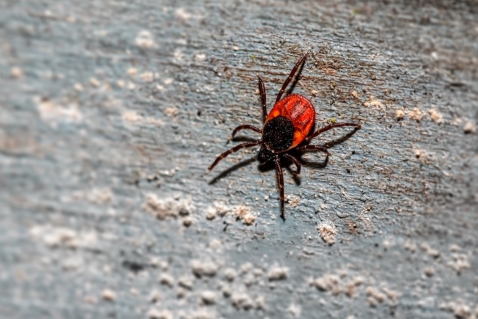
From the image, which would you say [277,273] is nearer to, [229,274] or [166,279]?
[229,274]

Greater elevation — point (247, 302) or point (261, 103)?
point (261, 103)

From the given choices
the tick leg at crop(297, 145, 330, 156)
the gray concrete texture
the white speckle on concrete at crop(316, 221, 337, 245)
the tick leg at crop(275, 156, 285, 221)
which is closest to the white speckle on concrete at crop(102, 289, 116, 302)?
the gray concrete texture

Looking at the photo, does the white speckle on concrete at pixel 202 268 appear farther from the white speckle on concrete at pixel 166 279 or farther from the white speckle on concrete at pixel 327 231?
the white speckle on concrete at pixel 327 231

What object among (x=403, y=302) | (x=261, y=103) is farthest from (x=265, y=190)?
(x=403, y=302)

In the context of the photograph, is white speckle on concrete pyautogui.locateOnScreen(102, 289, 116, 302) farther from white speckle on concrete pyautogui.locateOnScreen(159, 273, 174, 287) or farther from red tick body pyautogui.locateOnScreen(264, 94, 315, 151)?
red tick body pyautogui.locateOnScreen(264, 94, 315, 151)

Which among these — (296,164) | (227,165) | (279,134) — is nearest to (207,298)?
(227,165)

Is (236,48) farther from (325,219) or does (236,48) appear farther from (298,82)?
(325,219)

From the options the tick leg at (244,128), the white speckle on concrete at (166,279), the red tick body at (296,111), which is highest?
the red tick body at (296,111)

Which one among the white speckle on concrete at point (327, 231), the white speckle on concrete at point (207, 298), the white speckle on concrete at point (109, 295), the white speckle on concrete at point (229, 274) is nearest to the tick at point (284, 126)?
the white speckle on concrete at point (327, 231)
